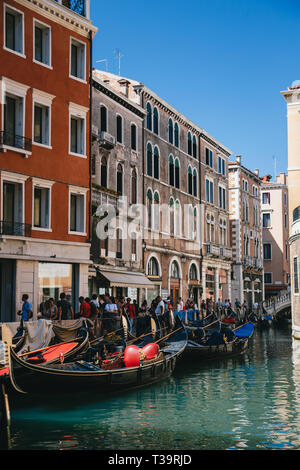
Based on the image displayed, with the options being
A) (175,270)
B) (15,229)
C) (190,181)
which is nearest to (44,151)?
(15,229)

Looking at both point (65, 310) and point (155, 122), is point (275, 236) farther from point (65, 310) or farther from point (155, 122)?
point (65, 310)

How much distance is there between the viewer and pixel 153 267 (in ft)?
95.7

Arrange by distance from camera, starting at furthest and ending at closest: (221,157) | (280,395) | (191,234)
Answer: (221,157) < (191,234) < (280,395)

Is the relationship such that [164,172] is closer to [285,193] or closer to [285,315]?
[285,315]

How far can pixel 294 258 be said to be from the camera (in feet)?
81.9

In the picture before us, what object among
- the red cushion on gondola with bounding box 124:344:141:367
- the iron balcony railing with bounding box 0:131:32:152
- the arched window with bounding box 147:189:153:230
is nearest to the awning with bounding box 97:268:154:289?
the arched window with bounding box 147:189:153:230

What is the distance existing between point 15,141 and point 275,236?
37827 millimetres

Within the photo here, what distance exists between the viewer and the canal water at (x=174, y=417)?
8906 mm

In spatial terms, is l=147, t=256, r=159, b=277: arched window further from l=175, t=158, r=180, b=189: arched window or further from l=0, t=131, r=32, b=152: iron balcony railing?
l=0, t=131, r=32, b=152: iron balcony railing

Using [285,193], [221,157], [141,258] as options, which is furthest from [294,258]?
[285,193]

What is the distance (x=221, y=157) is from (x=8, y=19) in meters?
23.9

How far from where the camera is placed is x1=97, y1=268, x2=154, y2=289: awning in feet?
77.1

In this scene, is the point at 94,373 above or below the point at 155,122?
below

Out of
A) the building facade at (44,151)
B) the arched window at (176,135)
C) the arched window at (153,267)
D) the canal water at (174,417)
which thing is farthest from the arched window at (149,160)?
the canal water at (174,417)
